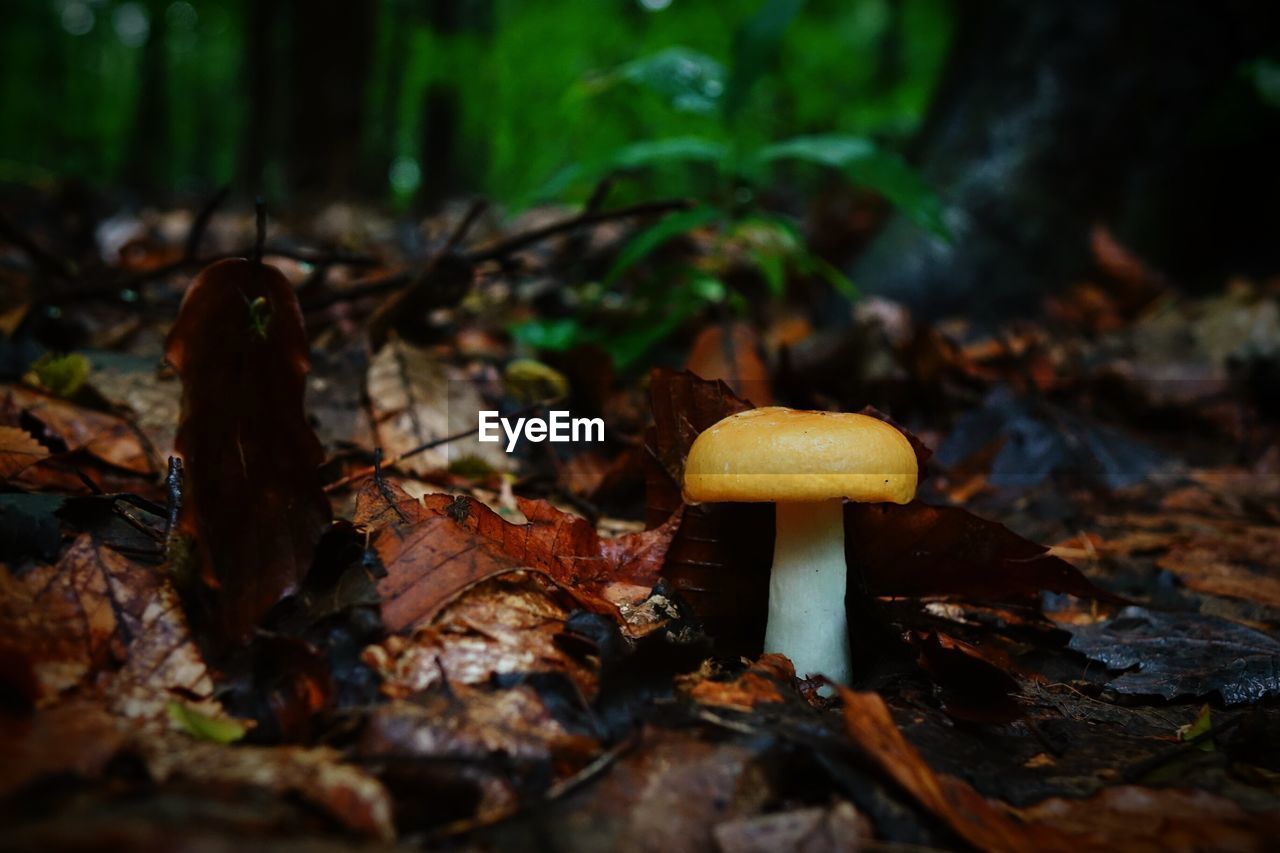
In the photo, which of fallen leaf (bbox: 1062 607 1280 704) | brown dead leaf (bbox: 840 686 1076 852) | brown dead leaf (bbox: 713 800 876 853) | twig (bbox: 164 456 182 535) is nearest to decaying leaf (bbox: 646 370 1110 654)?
fallen leaf (bbox: 1062 607 1280 704)

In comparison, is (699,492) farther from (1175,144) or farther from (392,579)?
(1175,144)

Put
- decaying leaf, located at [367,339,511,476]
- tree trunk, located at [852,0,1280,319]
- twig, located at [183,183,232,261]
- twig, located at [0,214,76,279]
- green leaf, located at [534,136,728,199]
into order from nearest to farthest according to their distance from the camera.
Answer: twig, located at [183,183,232,261] → decaying leaf, located at [367,339,511,476] → twig, located at [0,214,76,279] → green leaf, located at [534,136,728,199] → tree trunk, located at [852,0,1280,319]

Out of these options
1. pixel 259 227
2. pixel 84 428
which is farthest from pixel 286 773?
pixel 84 428

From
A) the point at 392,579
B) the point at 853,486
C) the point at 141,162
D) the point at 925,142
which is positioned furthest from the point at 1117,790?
the point at 141,162

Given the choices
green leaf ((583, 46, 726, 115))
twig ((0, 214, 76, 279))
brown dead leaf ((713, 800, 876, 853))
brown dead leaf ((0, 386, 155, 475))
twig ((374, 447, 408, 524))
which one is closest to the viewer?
brown dead leaf ((713, 800, 876, 853))

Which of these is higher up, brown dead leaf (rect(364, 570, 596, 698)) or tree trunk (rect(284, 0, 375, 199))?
tree trunk (rect(284, 0, 375, 199))

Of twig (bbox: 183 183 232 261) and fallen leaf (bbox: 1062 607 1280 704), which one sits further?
twig (bbox: 183 183 232 261)

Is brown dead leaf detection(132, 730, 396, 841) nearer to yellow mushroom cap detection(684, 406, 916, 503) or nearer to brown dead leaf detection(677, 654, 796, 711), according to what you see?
brown dead leaf detection(677, 654, 796, 711)

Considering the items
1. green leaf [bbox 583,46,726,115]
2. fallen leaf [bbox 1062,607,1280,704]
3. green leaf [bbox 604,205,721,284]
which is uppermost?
green leaf [bbox 583,46,726,115]
